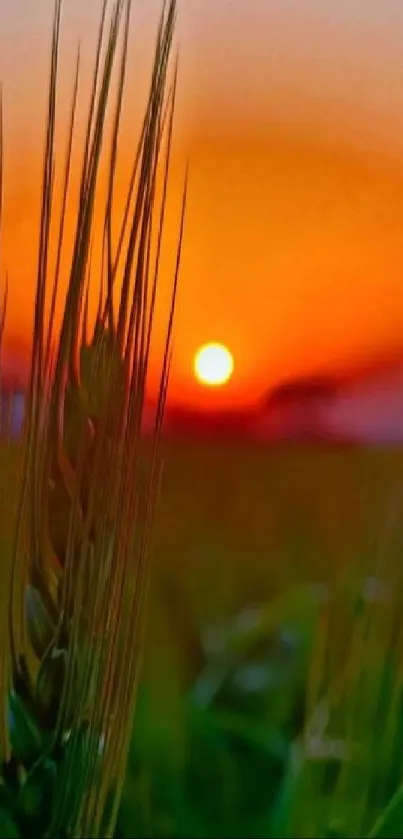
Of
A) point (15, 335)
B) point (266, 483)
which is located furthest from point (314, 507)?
point (15, 335)

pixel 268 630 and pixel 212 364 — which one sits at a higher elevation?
pixel 212 364

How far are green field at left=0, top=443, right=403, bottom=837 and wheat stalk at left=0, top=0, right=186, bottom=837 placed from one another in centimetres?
2

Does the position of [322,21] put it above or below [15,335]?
above

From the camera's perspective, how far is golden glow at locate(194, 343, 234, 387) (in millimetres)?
452

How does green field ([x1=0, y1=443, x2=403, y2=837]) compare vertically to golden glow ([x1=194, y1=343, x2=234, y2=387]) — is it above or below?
below

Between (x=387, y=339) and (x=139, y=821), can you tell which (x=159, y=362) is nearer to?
(x=387, y=339)

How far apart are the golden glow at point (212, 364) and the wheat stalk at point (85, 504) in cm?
2

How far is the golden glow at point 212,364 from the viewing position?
0.45 meters

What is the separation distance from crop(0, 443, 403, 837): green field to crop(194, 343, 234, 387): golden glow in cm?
3

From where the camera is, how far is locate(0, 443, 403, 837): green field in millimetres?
453

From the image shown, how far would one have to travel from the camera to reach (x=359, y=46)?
46cm

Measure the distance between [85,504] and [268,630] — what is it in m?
0.11

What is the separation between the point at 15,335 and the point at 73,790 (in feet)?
0.69

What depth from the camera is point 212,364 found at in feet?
1.49
